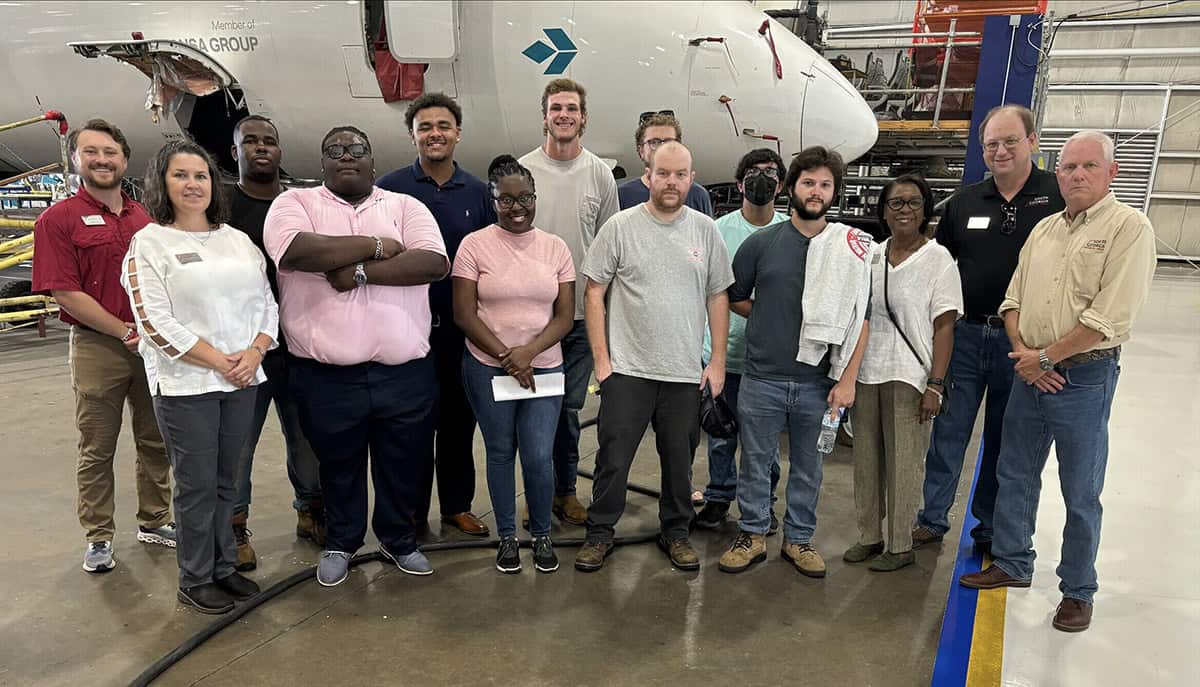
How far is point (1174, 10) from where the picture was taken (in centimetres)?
1898

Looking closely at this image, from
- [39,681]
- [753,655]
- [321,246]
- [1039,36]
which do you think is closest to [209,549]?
[39,681]

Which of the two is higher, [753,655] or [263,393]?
[263,393]

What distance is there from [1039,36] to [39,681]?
661cm

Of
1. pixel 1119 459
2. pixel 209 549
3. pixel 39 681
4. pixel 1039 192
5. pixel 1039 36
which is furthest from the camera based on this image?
pixel 1039 36

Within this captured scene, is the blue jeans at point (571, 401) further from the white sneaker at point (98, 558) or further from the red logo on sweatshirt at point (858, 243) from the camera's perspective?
the white sneaker at point (98, 558)

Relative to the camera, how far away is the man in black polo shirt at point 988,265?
3053 mm

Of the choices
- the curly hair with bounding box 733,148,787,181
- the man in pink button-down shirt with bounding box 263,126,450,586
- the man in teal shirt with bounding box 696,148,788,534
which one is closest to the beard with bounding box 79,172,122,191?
the man in pink button-down shirt with bounding box 263,126,450,586

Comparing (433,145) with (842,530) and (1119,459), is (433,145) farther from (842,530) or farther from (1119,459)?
(1119,459)

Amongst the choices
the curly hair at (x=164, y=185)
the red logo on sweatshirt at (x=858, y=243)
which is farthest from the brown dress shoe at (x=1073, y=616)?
the curly hair at (x=164, y=185)

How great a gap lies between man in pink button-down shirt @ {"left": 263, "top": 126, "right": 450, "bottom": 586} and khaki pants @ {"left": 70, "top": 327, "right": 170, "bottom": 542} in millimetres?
767

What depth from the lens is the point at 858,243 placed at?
3043 millimetres

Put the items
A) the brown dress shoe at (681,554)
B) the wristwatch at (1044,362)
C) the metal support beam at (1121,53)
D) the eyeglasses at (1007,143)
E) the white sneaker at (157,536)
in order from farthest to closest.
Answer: the metal support beam at (1121,53), the white sneaker at (157,536), the brown dress shoe at (681,554), the eyeglasses at (1007,143), the wristwatch at (1044,362)

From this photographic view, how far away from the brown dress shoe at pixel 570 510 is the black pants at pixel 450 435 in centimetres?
46

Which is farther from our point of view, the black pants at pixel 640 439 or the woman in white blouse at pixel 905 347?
the black pants at pixel 640 439
